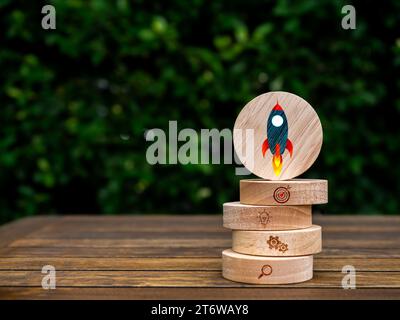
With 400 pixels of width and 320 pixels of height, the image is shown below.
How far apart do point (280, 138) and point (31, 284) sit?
69 cm

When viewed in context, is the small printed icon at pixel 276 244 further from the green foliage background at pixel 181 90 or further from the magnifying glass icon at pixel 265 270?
the green foliage background at pixel 181 90

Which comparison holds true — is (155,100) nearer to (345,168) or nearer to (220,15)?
(220,15)

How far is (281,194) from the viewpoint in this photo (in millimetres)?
1335

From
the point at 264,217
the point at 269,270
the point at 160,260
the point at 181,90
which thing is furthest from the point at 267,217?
the point at 181,90

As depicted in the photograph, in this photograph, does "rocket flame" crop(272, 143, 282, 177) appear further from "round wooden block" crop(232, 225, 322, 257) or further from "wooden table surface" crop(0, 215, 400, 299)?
"wooden table surface" crop(0, 215, 400, 299)

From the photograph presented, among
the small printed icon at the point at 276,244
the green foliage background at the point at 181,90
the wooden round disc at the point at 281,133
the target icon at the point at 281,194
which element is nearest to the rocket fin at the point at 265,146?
the wooden round disc at the point at 281,133

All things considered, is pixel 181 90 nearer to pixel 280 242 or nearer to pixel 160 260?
pixel 160 260

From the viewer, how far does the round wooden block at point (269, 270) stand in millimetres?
1298

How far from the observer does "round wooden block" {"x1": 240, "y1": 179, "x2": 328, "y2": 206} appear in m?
1.33

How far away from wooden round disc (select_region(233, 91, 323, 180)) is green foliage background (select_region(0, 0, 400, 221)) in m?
1.61

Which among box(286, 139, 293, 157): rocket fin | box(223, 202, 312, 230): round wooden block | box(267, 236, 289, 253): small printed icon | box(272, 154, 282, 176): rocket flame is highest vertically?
box(286, 139, 293, 157): rocket fin

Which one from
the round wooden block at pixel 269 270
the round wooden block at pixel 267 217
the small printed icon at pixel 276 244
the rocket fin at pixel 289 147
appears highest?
the rocket fin at pixel 289 147

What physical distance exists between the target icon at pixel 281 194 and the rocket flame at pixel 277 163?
0.10 meters

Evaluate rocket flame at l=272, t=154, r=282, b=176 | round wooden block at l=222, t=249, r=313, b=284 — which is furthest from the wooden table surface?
rocket flame at l=272, t=154, r=282, b=176
